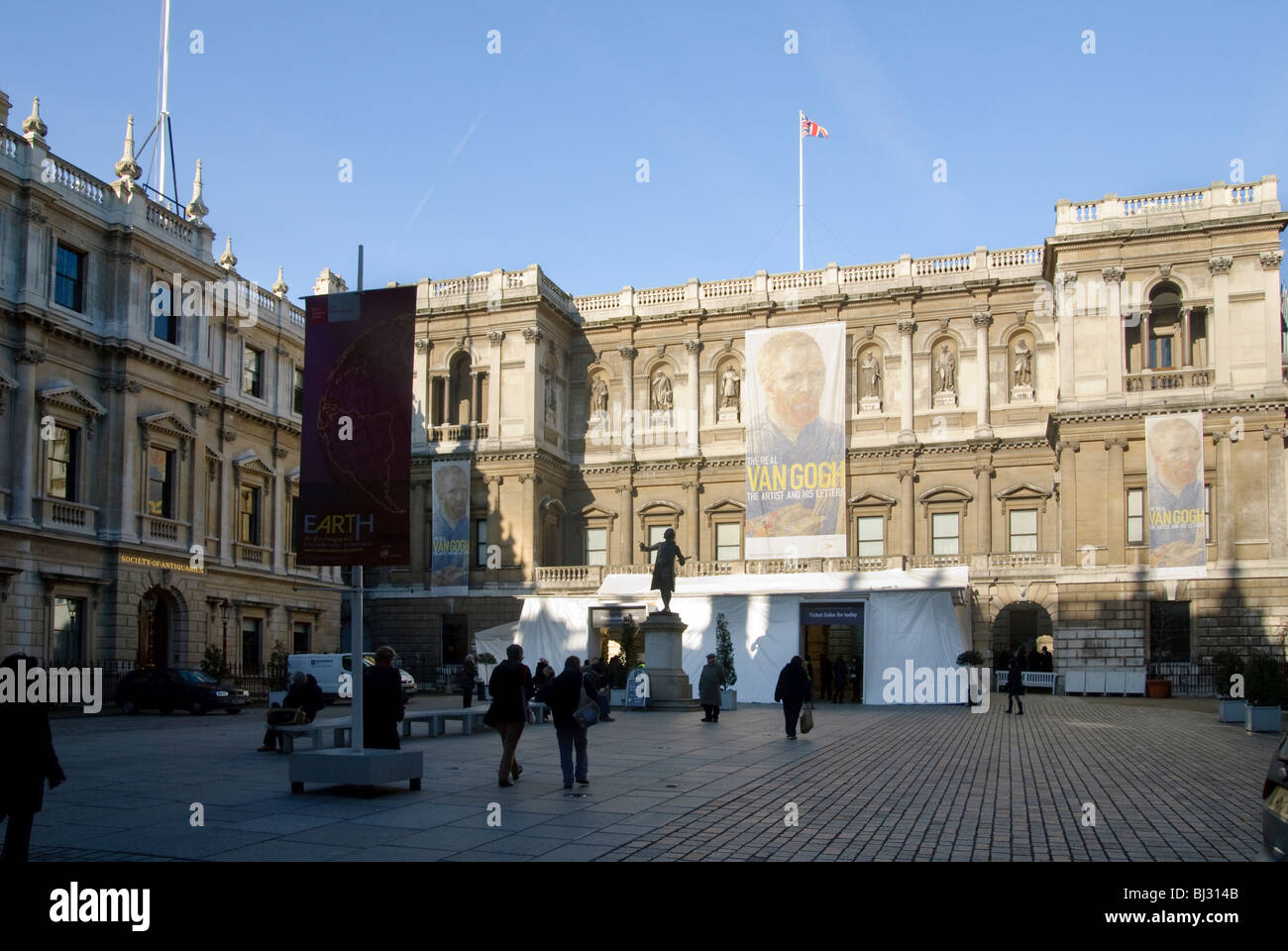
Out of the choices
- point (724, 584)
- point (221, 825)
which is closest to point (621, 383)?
point (724, 584)

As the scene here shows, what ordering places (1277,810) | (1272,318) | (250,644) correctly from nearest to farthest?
(1277,810), (1272,318), (250,644)

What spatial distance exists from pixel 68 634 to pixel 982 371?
107 feet

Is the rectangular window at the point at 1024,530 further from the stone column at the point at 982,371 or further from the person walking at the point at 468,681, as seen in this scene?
the person walking at the point at 468,681

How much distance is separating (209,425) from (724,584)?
682 inches

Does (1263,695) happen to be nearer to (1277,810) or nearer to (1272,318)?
(1277,810)

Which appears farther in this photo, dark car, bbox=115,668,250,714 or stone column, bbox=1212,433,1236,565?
stone column, bbox=1212,433,1236,565

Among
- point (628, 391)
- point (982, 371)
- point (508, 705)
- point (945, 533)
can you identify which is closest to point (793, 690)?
point (508, 705)

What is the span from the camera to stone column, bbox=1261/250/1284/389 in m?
38.6

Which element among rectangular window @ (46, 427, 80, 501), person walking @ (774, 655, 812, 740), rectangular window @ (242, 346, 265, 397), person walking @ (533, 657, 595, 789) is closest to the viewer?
person walking @ (533, 657, 595, 789)

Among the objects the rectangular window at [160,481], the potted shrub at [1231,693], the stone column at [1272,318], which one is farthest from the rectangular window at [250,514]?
the stone column at [1272,318]

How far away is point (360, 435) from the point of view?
13.2m

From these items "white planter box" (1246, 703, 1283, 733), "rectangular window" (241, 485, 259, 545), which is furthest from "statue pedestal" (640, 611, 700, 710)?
"rectangular window" (241, 485, 259, 545)

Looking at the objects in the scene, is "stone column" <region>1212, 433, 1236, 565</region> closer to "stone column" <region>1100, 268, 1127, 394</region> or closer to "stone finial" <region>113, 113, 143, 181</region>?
"stone column" <region>1100, 268, 1127, 394</region>

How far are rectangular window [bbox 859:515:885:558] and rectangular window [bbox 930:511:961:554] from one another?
6.45 feet
